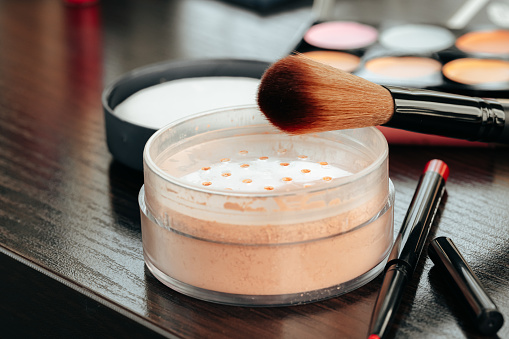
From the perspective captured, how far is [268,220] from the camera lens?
13.4 inches

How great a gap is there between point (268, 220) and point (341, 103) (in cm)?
8

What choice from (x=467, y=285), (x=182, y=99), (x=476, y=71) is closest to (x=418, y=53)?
(x=476, y=71)

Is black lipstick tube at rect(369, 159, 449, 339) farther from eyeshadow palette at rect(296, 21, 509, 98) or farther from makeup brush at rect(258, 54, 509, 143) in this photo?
eyeshadow palette at rect(296, 21, 509, 98)

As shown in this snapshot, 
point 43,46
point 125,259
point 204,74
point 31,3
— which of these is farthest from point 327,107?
point 31,3

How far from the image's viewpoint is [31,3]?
1070 millimetres

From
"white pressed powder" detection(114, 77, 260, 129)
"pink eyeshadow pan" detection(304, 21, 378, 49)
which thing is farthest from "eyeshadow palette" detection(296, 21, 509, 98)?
"white pressed powder" detection(114, 77, 260, 129)

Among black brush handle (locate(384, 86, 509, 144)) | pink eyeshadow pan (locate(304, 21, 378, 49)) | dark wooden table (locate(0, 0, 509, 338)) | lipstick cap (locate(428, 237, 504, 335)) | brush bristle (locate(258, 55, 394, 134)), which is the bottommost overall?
dark wooden table (locate(0, 0, 509, 338))

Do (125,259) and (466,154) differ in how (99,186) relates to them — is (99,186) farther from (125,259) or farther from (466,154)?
(466,154)

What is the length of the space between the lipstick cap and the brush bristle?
90 millimetres

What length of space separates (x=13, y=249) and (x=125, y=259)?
78 millimetres

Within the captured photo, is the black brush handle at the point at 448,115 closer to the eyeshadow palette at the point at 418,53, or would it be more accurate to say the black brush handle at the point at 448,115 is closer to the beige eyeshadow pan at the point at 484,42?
the eyeshadow palette at the point at 418,53

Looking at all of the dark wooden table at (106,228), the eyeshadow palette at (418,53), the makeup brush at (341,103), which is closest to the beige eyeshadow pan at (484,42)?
the eyeshadow palette at (418,53)

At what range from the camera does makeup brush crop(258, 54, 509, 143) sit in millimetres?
366

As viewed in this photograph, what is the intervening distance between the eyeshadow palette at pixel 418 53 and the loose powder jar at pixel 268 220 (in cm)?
22
